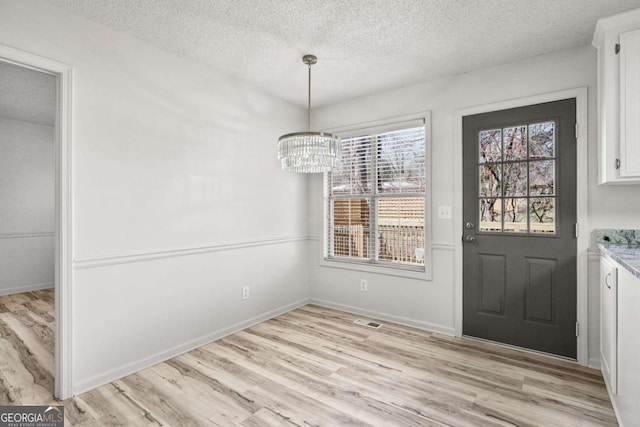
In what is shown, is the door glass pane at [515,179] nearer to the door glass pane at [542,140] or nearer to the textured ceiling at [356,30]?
the door glass pane at [542,140]

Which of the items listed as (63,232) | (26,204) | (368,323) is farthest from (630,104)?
(26,204)

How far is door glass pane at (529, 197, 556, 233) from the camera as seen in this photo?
2.64m

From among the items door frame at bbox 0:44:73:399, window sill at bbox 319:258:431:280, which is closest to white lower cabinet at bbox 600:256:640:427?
window sill at bbox 319:258:431:280

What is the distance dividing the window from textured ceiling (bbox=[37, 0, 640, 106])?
2.39 feet

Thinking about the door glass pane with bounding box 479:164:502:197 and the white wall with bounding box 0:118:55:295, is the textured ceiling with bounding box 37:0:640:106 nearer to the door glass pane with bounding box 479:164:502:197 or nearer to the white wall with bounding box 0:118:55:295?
the door glass pane with bounding box 479:164:502:197

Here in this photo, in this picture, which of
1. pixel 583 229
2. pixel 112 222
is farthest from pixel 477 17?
pixel 112 222

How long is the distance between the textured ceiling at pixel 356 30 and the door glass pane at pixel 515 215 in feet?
3.95

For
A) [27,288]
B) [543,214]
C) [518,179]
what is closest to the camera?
[543,214]

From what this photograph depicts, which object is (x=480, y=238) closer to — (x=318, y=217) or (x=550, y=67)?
(x=550, y=67)

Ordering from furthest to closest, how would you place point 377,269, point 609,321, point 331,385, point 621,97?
point 377,269 < point 331,385 < point 621,97 < point 609,321

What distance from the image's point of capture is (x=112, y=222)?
2309mm

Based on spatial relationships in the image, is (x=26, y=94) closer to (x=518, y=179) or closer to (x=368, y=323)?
(x=368, y=323)

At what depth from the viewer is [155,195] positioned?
2.56 metres

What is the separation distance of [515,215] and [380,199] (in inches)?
52.7
